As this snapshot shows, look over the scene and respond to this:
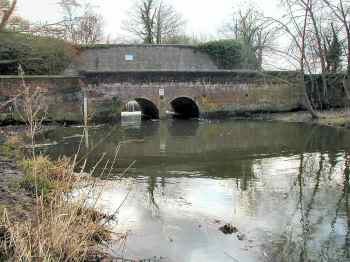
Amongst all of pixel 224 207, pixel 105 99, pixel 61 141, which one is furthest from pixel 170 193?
pixel 105 99

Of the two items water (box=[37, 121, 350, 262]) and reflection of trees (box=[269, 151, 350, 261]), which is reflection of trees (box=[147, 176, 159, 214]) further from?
reflection of trees (box=[269, 151, 350, 261])

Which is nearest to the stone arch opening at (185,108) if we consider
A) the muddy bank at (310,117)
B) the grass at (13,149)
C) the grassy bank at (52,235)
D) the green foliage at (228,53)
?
the muddy bank at (310,117)

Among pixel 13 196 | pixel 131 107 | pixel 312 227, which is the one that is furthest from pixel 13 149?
pixel 131 107

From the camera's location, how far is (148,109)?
2764 centimetres

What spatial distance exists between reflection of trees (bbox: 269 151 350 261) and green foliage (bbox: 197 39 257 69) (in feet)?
77.5

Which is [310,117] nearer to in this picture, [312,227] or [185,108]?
[185,108]

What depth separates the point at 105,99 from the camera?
77.7 ft

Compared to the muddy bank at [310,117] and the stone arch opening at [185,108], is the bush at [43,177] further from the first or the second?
the stone arch opening at [185,108]

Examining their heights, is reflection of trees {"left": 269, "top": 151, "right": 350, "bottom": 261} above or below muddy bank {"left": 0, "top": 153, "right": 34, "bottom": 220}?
below

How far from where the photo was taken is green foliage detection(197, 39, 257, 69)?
109 feet

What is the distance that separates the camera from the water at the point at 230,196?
5.96 m

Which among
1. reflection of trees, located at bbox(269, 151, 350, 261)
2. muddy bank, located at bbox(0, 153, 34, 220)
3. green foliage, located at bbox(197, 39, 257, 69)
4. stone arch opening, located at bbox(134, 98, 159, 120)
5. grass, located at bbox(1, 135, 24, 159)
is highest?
green foliage, located at bbox(197, 39, 257, 69)

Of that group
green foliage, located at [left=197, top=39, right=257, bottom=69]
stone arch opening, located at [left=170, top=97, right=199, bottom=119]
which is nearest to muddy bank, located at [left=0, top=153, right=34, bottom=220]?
stone arch opening, located at [left=170, top=97, right=199, bottom=119]

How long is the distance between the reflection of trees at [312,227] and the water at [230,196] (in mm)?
13
